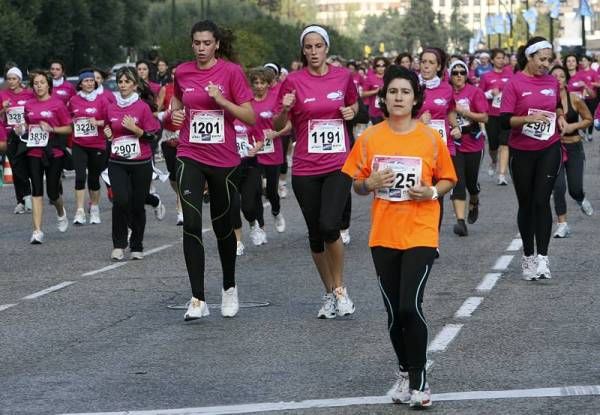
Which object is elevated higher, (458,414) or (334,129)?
(334,129)

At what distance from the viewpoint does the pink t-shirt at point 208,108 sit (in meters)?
11.0

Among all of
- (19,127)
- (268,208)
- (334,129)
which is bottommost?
(268,208)

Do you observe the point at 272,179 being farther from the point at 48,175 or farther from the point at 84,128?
the point at 84,128

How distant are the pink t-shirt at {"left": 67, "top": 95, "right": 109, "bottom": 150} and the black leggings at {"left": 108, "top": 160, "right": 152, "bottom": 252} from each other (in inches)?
136

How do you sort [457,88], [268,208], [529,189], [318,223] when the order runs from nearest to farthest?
[318,223] → [529,189] → [457,88] → [268,208]

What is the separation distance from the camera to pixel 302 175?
11.0 metres

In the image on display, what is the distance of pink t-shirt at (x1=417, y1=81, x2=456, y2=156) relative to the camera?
14914mm

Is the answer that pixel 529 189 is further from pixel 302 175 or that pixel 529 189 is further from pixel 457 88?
pixel 457 88

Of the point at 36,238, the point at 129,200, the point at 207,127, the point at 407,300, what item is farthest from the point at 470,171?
the point at 407,300

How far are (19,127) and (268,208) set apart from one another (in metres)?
4.30

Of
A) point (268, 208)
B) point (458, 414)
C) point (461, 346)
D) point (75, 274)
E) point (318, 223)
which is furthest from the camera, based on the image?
point (268, 208)

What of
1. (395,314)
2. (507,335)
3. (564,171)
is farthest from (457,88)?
(395,314)

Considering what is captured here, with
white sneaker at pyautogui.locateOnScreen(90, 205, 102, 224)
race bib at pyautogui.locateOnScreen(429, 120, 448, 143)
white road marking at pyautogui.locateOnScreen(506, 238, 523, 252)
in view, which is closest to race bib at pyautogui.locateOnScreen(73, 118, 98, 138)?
white sneaker at pyautogui.locateOnScreen(90, 205, 102, 224)

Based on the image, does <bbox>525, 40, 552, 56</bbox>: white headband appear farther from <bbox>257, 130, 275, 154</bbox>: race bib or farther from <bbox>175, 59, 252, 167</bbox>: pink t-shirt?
<bbox>257, 130, 275, 154</bbox>: race bib
